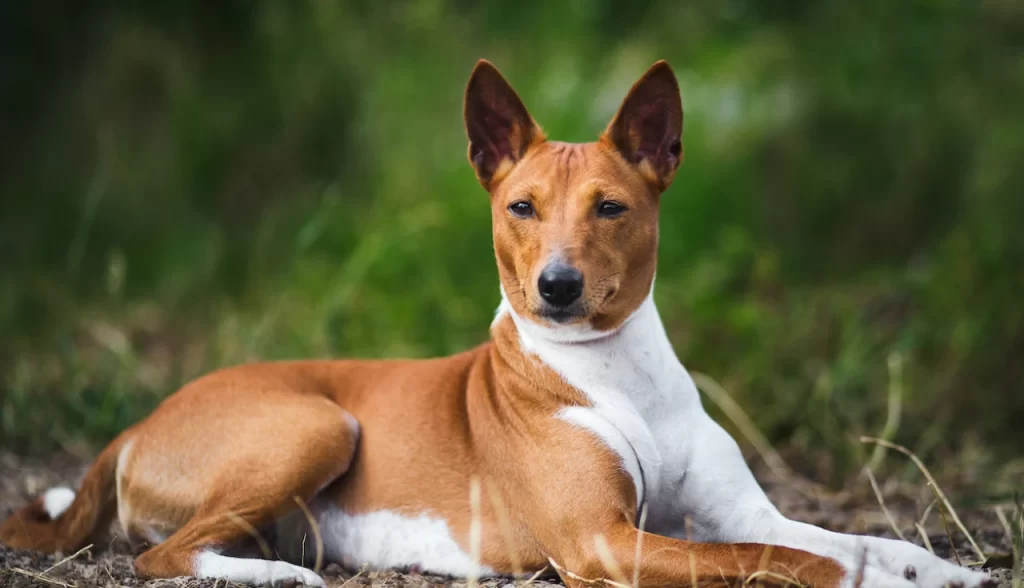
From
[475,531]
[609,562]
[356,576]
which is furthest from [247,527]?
[609,562]

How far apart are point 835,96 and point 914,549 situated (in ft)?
21.5

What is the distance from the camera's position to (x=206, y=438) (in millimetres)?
3955

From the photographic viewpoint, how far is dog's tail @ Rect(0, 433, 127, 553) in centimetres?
404

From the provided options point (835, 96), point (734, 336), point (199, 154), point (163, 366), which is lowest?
point (163, 366)

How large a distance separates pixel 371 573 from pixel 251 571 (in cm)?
43

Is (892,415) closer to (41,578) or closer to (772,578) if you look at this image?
(772,578)

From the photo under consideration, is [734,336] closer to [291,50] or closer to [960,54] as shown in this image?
[960,54]

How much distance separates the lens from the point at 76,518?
4.07m

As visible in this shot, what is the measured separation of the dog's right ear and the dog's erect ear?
32 cm

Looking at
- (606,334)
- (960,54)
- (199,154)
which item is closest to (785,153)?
(960,54)

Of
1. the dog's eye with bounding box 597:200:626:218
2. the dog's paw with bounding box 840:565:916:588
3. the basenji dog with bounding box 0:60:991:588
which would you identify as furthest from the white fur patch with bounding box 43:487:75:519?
the dog's paw with bounding box 840:565:916:588

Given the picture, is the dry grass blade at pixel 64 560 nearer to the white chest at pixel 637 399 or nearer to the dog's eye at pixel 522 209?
the white chest at pixel 637 399

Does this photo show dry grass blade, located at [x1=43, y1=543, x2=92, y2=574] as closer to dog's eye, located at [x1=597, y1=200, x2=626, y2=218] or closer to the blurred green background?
dog's eye, located at [x1=597, y1=200, x2=626, y2=218]

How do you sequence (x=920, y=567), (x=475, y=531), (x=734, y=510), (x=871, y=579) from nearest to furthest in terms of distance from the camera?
1. (x=871, y=579)
2. (x=920, y=567)
3. (x=475, y=531)
4. (x=734, y=510)
